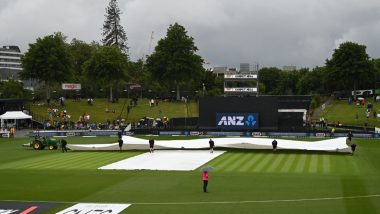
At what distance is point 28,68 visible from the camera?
4508 inches

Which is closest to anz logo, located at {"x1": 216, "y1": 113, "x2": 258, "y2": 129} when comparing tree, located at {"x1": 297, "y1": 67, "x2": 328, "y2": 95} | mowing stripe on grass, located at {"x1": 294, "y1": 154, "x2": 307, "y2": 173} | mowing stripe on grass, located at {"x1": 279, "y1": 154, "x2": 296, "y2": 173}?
mowing stripe on grass, located at {"x1": 279, "y1": 154, "x2": 296, "y2": 173}

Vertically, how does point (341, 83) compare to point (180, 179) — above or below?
above

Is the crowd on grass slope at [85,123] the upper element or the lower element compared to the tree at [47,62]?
lower

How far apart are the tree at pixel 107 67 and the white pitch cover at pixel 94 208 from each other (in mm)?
92683

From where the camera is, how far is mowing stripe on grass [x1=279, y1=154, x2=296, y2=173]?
40.2 metres

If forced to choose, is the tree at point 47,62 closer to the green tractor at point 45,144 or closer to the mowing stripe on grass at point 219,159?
the green tractor at point 45,144

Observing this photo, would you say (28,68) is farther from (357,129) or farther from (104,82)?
(357,129)

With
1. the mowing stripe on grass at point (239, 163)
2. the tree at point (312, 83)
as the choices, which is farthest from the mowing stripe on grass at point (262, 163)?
the tree at point (312, 83)

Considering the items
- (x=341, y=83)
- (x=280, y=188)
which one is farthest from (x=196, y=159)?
(x=341, y=83)

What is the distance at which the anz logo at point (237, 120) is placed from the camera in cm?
7575

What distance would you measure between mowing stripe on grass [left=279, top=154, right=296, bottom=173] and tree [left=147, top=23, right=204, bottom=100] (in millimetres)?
72537

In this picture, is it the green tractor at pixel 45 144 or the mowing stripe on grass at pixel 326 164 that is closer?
the mowing stripe on grass at pixel 326 164

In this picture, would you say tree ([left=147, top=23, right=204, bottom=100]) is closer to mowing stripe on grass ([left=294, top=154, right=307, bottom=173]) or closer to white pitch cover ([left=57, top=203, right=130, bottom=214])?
mowing stripe on grass ([left=294, top=154, right=307, bottom=173])

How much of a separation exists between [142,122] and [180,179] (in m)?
55.9
